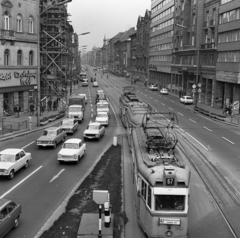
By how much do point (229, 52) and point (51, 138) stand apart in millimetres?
34970

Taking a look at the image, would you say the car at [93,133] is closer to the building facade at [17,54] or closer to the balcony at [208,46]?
the building facade at [17,54]

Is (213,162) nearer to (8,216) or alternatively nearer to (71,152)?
(71,152)

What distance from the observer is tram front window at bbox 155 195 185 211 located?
40.1 ft

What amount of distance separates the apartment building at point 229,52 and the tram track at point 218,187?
89.7ft

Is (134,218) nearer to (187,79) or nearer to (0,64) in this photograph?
(0,64)

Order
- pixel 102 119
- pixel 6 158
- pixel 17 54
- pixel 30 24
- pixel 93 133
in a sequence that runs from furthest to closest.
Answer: pixel 30 24 → pixel 17 54 → pixel 102 119 → pixel 93 133 → pixel 6 158

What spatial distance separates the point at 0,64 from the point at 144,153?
3228cm

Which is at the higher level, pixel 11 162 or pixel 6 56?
pixel 6 56

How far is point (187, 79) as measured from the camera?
78.1 metres

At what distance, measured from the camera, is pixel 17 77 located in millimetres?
46125

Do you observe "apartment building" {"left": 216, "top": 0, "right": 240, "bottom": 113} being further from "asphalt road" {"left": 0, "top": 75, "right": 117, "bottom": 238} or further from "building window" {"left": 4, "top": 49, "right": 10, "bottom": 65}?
"building window" {"left": 4, "top": 49, "right": 10, "bottom": 65}

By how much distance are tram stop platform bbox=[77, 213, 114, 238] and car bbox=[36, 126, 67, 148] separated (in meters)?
14.9

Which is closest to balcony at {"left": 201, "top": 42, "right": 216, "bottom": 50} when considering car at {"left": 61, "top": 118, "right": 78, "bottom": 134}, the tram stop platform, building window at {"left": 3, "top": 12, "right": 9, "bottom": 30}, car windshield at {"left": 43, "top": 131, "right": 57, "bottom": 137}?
car at {"left": 61, "top": 118, "right": 78, "bottom": 134}

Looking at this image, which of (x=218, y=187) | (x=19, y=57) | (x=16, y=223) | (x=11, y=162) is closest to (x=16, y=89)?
(x=19, y=57)
